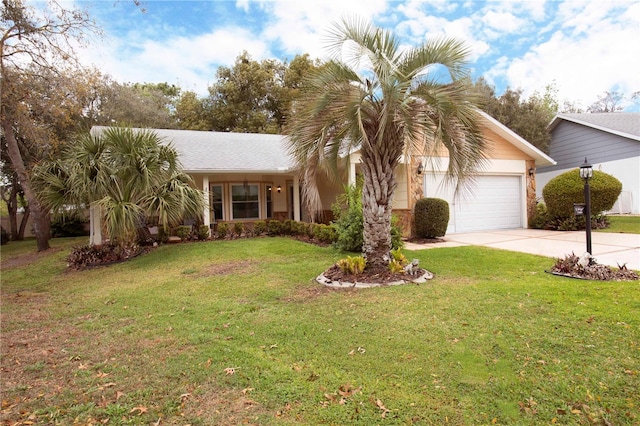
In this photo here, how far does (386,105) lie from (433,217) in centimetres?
632

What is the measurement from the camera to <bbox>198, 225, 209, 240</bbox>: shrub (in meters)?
12.7

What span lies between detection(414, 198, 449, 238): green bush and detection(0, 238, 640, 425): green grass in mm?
4482

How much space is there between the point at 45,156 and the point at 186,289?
13474mm

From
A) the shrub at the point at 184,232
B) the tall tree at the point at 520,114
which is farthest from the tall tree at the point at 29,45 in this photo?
the tall tree at the point at 520,114

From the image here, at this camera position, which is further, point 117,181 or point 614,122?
point 614,122

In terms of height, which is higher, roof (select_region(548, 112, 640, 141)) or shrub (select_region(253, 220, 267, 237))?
roof (select_region(548, 112, 640, 141))

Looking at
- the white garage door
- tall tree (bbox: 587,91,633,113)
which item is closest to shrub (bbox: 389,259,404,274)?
the white garage door

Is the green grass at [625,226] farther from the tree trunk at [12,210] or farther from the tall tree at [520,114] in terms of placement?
the tree trunk at [12,210]

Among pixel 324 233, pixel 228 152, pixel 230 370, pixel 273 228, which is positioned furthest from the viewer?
pixel 228 152

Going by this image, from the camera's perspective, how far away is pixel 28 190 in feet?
43.3

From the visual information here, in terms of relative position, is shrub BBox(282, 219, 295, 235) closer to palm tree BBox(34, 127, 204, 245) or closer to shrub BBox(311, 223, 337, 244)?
shrub BBox(311, 223, 337, 244)

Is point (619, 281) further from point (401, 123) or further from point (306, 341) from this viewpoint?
point (306, 341)

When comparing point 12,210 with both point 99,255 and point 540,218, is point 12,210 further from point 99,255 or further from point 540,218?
point 540,218

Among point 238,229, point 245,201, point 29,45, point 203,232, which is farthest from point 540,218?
point 29,45
